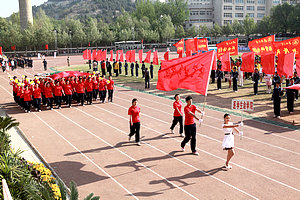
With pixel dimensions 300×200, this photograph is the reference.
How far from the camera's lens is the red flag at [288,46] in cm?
1796

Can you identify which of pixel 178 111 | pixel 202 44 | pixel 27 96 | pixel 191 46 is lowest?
pixel 178 111

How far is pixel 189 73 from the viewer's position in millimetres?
10109

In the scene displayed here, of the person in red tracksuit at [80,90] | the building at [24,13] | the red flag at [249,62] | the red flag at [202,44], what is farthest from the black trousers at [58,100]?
the building at [24,13]

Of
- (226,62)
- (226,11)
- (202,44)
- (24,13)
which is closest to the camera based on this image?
(226,62)

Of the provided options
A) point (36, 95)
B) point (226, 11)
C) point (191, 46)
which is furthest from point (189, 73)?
point (226, 11)

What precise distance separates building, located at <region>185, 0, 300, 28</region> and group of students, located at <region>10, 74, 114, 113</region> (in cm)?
11040

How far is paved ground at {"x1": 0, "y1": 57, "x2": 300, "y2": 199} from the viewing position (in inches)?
324

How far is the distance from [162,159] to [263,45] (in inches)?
518

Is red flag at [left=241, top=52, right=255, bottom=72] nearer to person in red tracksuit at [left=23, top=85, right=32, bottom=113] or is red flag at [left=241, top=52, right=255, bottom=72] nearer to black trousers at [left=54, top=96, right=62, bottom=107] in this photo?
black trousers at [left=54, top=96, right=62, bottom=107]

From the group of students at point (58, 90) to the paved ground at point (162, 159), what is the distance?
1.84 meters

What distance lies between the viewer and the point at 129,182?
8789 millimetres

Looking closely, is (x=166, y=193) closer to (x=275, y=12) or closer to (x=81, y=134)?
(x=81, y=134)

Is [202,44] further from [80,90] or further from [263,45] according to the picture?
[80,90]

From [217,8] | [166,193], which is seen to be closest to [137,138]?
[166,193]
